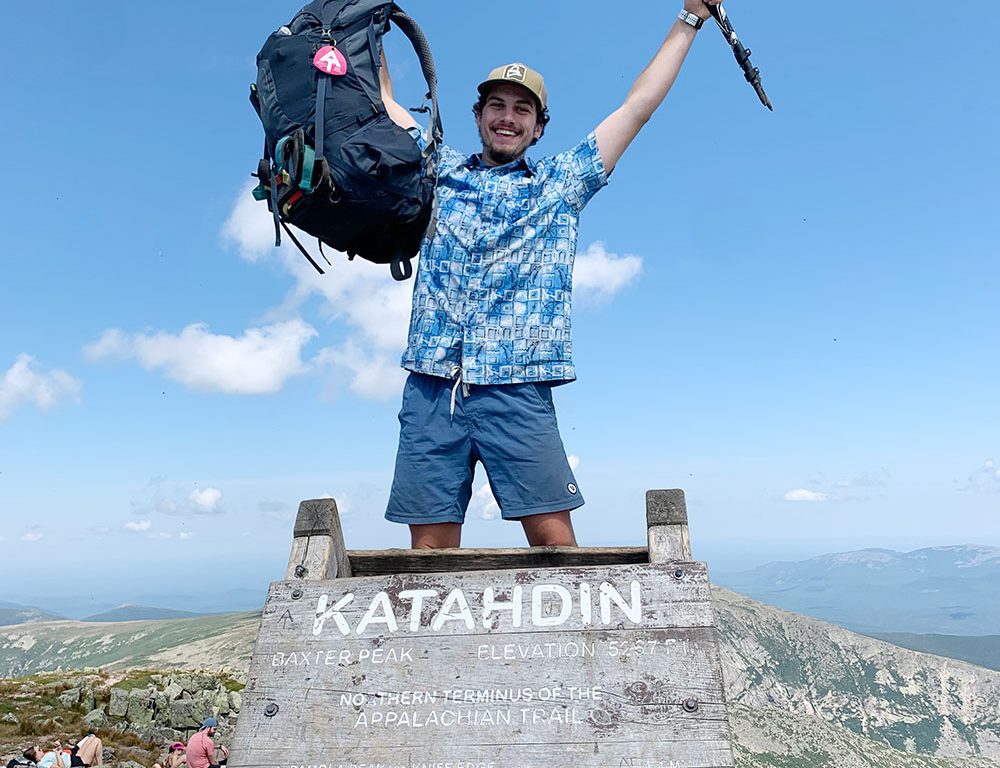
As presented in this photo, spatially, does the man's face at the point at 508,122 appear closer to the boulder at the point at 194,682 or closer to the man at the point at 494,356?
the man at the point at 494,356

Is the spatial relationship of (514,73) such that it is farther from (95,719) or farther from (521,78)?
(95,719)

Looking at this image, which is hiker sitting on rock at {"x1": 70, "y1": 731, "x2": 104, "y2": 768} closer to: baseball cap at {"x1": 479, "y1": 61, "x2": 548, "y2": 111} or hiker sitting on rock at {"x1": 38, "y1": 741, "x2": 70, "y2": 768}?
hiker sitting on rock at {"x1": 38, "y1": 741, "x2": 70, "y2": 768}

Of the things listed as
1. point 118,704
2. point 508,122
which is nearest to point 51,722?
point 118,704

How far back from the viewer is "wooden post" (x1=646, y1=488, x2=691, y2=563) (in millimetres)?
4078

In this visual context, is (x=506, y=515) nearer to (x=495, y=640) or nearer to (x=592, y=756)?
(x=495, y=640)

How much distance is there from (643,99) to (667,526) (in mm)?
3167

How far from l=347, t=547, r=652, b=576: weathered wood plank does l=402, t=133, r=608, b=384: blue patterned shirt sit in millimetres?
1170

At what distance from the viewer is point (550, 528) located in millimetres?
5195

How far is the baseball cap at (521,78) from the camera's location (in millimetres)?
5754

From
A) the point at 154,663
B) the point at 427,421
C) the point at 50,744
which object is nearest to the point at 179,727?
the point at 50,744

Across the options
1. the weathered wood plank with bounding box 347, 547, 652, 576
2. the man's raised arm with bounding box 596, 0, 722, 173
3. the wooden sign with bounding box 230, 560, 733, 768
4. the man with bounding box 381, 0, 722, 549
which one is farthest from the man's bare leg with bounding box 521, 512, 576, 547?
the man's raised arm with bounding box 596, 0, 722, 173

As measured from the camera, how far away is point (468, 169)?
5820 mm

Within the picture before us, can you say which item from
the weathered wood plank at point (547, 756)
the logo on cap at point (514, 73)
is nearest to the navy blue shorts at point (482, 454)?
the weathered wood plank at point (547, 756)

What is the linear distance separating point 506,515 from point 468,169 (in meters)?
2.51
